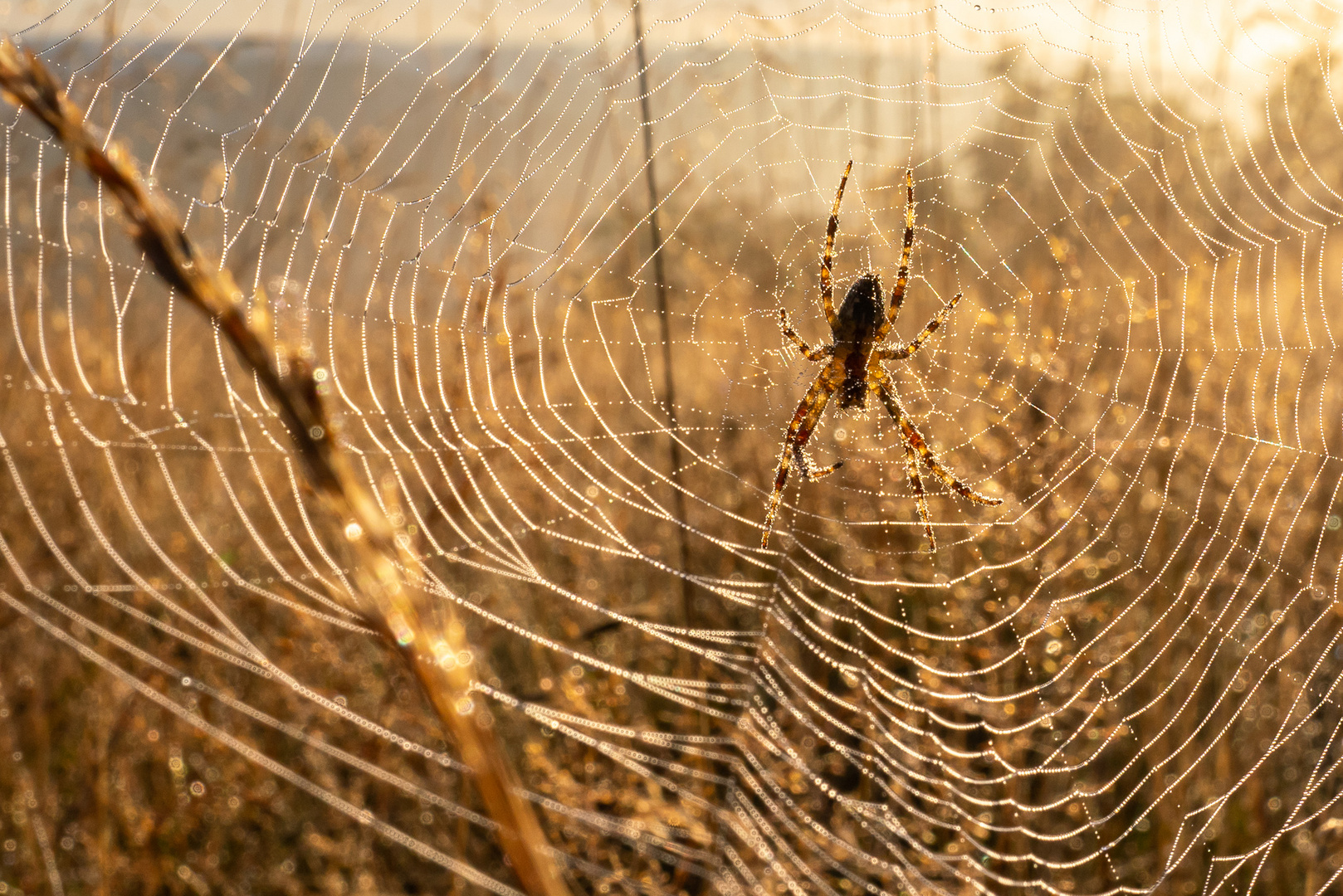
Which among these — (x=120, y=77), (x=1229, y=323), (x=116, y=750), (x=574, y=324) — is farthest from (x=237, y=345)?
(x=574, y=324)

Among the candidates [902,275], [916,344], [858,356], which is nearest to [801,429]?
[858,356]

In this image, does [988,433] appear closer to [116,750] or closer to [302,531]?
[302,531]

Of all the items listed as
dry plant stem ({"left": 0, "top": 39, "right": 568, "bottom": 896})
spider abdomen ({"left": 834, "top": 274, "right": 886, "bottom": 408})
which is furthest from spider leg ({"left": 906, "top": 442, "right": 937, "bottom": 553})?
dry plant stem ({"left": 0, "top": 39, "right": 568, "bottom": 896})

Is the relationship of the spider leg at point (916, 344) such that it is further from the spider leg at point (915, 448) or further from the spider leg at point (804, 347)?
the spider leg at point (804, 347)

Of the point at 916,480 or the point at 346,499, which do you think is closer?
the point at 346,499

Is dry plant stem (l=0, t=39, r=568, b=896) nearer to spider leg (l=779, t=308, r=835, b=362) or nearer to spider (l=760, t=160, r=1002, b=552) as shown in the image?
spider (l=760, t=160, r=1002, b=552)

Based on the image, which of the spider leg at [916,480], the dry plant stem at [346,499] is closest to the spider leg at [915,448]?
the spider leg at [916,480]

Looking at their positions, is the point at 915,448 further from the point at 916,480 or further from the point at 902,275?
the point at 902,275

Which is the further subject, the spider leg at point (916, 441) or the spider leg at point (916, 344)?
the spider leg at point (916, 344)
